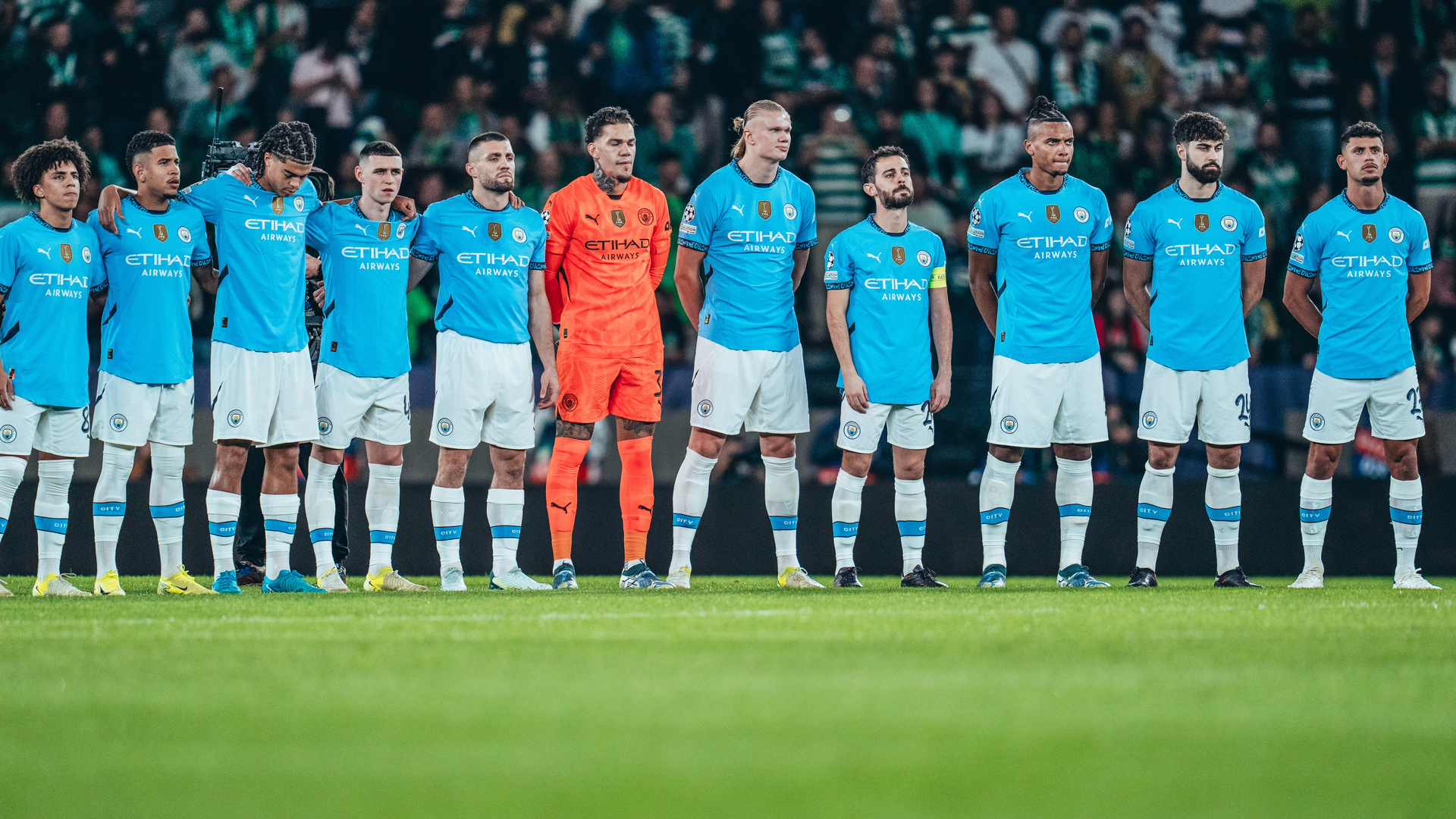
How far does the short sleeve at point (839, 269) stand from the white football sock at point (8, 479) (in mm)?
3964

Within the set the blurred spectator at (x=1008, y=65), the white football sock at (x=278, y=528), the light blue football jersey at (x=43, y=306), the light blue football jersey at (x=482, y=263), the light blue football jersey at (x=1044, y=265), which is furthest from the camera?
the blurred spectator at (x=1008, y=65)

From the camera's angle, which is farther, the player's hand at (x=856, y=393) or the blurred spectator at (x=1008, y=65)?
the blurred spectator at (x=1008, y=65)

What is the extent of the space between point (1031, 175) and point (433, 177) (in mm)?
5868

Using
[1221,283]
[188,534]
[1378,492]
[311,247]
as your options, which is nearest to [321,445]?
[311,247]

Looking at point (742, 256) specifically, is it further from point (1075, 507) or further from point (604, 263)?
point (1075, 507)

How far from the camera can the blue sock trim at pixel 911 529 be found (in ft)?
24.9

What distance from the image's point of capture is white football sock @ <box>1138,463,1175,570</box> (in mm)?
7484

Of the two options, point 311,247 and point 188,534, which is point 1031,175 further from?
point 188,534

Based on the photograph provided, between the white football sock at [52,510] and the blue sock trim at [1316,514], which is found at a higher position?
the blue sock trim at [1316,514]

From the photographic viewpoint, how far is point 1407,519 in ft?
24.4

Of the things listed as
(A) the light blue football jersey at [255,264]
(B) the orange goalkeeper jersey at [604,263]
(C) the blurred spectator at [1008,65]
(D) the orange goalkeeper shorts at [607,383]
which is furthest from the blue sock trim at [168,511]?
(C) the blurred spectator at [1008,65]

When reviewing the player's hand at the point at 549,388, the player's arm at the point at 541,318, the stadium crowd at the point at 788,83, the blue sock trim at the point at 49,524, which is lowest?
the blue sock trim at the point at 49,524

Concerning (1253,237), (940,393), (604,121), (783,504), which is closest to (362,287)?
(604,121)

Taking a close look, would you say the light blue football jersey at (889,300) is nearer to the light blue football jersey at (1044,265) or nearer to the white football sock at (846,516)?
the light blue football jersey at (1044,265)
